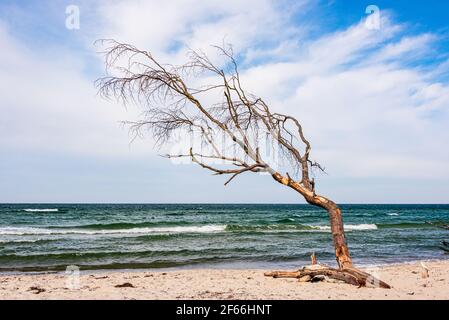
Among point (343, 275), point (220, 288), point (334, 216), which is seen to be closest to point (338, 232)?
point (334, 216)

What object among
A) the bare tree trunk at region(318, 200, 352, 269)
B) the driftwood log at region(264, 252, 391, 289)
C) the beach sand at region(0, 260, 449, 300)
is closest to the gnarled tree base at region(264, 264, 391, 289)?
the driftwood log at region(264, 252, 391, 289)

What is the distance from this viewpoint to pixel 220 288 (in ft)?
28.9

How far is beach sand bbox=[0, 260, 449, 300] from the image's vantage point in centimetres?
757

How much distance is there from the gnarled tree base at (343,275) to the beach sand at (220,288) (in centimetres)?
15

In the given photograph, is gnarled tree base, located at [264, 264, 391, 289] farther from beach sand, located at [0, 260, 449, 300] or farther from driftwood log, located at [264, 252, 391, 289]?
beach sand, located at [0, 260, 449, 300]

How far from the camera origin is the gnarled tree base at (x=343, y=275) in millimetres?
8117

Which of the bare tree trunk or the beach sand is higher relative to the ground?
the bare tree trunk

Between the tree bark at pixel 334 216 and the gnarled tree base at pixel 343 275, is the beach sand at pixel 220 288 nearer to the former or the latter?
the gnarled tree base at pixel 343 275

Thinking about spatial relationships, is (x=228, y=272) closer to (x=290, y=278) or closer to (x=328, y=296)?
(x=290, y=278)

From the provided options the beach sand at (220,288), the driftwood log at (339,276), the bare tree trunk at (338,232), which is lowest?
the beach sand at (220,288)

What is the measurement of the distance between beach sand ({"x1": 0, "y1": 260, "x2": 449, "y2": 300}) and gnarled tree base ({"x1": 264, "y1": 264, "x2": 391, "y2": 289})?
0.50ft

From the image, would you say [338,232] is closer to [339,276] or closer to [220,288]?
[339,276]

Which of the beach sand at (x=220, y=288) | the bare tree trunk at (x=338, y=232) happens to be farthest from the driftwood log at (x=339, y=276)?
the bare tree trunk at (x=338, y=232)
